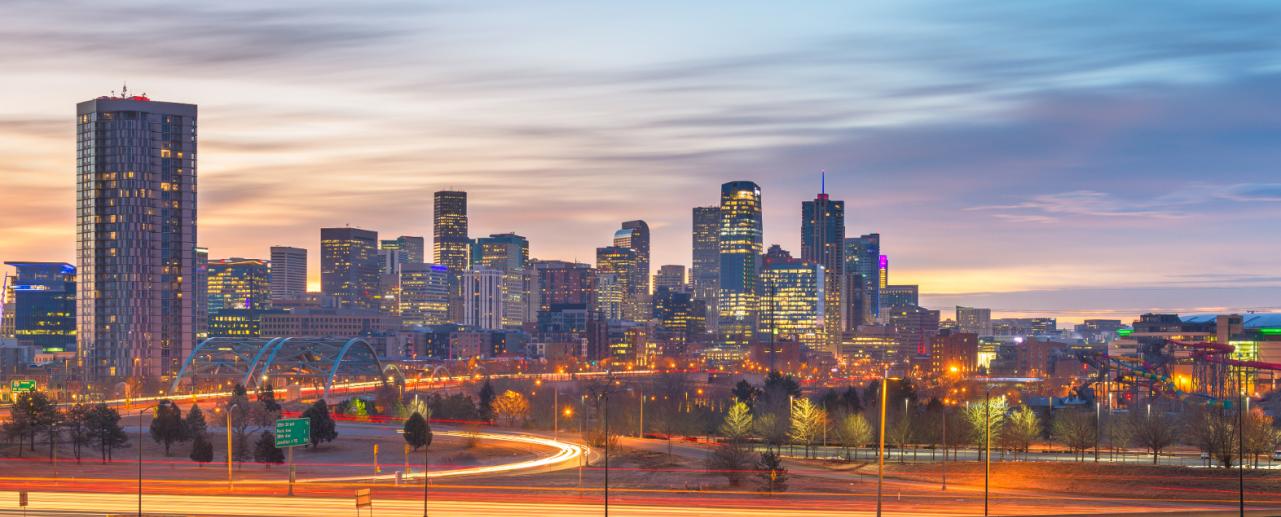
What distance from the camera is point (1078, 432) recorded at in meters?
124

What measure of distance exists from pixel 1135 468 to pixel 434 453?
59.8m

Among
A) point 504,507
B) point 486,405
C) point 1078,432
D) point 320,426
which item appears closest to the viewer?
point 504,507

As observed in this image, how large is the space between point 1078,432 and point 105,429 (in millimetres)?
87646

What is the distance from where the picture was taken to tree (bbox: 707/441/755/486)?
9819 centimetres

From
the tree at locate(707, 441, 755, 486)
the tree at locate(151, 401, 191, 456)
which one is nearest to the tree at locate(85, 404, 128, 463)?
the tree at locate(151, 401, 191, 456)

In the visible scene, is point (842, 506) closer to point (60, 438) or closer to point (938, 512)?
point (938, 512)

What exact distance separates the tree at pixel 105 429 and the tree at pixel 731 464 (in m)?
55.1

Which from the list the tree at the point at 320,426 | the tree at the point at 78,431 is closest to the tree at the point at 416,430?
the tree at the point at 320,426

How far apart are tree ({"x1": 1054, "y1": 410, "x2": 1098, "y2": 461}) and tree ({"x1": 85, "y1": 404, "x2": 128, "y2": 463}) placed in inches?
3356

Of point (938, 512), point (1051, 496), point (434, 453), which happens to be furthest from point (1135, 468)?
point (434, 453)

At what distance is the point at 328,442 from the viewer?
136250 mm

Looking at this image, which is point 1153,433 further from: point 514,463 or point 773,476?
point 514,463

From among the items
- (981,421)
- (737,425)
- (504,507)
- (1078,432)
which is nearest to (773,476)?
(504,507)

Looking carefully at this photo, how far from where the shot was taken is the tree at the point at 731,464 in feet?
322
